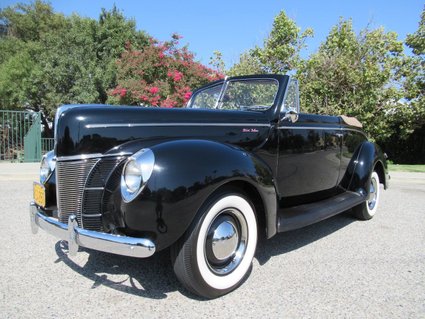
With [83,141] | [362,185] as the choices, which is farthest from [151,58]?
[83,141]

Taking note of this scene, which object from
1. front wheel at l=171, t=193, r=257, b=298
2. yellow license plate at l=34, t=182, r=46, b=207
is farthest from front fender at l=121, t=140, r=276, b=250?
yellow license plate at l=34, t=182, r=46, b=207

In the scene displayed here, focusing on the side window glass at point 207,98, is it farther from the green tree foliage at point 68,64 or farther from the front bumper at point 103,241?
the green tree foliage at point 68,64

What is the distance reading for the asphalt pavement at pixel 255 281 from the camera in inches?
93.0

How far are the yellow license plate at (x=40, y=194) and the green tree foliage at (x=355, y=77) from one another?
11991 mm

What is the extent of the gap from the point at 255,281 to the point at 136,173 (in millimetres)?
1310

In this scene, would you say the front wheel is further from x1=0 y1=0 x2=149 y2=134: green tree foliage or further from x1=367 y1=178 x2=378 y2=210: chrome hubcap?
x1=0 y1=0 x2=149 y2=134: green tree foliage

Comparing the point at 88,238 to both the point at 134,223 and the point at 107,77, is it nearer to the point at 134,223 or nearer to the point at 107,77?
the point at 134,223

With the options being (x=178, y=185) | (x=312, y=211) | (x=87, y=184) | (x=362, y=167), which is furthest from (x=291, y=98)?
(x=87, y=184)

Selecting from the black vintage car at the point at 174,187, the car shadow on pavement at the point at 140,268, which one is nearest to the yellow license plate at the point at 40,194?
the black vintage car at the point at 174,187

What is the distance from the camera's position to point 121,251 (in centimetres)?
217

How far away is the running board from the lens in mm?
3037

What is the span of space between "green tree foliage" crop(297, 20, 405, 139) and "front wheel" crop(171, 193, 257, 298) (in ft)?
38.1

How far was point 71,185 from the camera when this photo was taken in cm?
257

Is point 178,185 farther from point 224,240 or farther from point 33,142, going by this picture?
point 33,142
